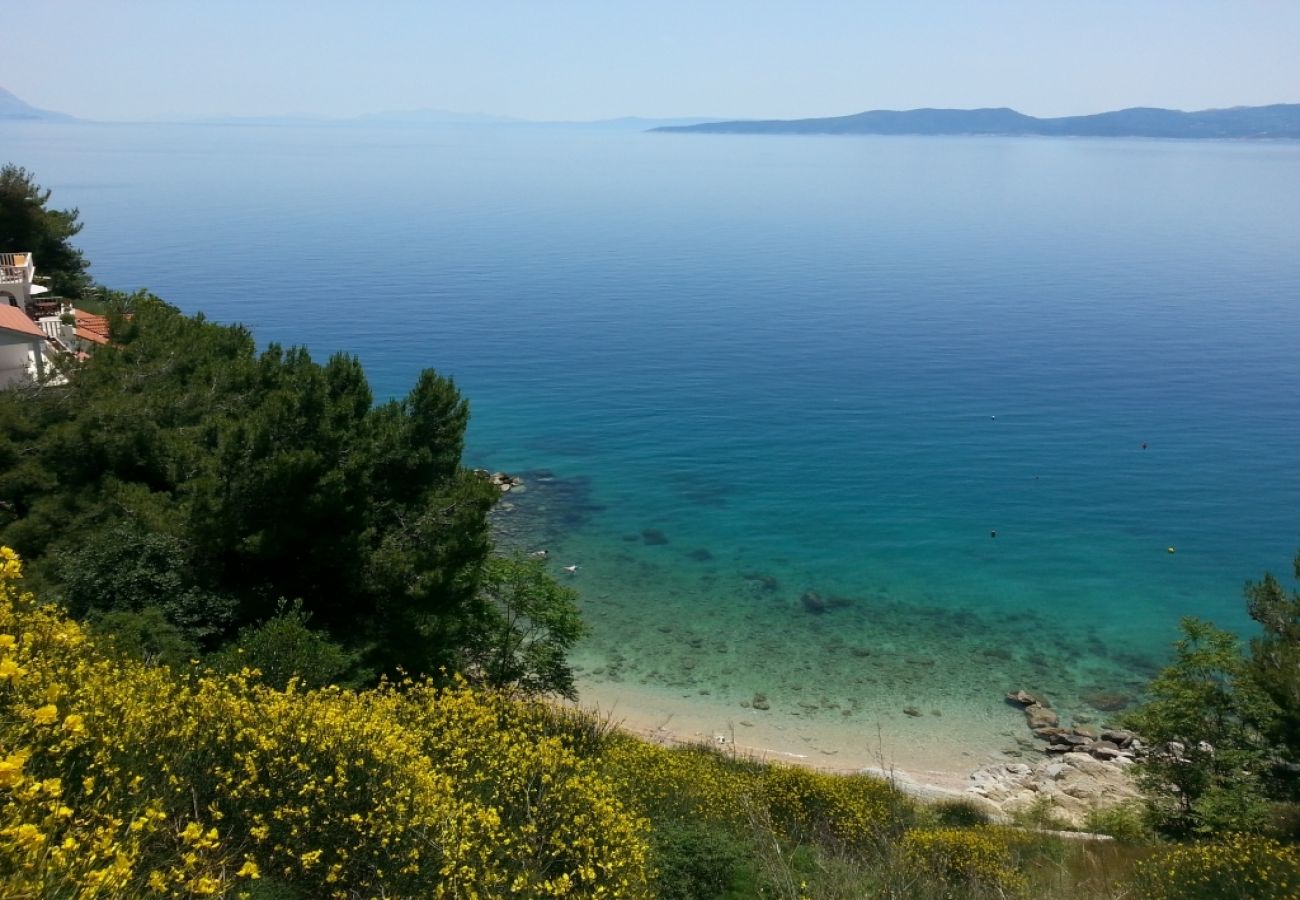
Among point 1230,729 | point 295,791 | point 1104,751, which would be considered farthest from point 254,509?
point 1104,751

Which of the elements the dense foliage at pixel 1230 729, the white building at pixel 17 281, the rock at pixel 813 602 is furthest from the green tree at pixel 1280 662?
the white building at pixel 17 281

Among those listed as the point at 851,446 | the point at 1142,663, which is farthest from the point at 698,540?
the point at 1142,663

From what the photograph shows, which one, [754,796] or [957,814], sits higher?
[754,796]

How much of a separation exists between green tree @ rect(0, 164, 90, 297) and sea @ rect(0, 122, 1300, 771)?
1889 cm

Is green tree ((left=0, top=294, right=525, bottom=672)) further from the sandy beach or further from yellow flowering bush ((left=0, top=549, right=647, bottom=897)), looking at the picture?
the sandy beach

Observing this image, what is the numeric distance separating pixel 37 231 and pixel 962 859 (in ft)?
181

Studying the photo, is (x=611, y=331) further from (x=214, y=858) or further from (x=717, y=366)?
(x=214, y=858)

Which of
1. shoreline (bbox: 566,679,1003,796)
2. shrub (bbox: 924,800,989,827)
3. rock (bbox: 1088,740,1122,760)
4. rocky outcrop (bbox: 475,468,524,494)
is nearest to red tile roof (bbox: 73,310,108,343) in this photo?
rocky outcrop (bbox: 475,468,524,494)

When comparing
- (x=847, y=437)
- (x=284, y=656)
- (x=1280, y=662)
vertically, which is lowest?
(x=847, y=437)

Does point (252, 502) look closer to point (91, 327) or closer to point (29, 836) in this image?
point (29, 836)

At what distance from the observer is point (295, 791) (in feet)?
39.4

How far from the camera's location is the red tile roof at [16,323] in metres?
30.9

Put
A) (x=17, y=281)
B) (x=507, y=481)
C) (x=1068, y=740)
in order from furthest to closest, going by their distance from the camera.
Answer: (x=507, y=481), (x=17, y=281), (x=1068, y=740)

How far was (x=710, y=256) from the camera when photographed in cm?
11512
